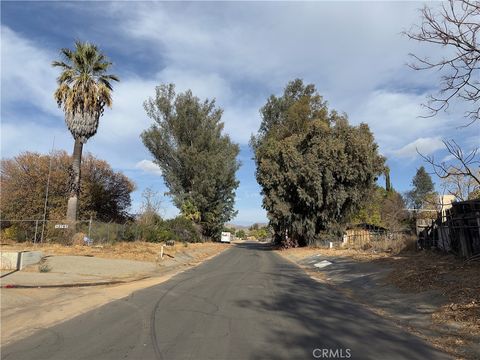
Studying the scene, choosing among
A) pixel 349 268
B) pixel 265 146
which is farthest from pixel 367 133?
pixel 349 268

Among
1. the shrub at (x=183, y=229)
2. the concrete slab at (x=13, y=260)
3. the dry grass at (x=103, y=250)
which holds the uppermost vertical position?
the shrub at (x=183, y=229)

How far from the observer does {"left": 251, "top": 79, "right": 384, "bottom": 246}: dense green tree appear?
42656mm

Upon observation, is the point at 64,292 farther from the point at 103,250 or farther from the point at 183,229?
the point at 183,229

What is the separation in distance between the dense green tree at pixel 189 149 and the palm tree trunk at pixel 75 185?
24418mm

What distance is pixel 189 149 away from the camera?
181 ft

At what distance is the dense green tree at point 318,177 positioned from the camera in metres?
42.7

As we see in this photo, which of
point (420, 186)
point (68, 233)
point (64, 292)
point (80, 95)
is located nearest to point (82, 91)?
point (80, 95)

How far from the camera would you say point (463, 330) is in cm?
866

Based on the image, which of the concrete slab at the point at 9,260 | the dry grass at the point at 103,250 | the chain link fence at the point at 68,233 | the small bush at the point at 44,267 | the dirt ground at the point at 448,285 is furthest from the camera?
the chain link fence at the point at 68,233

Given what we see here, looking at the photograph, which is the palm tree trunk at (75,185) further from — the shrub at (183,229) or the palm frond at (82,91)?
the shrub at (183,229)

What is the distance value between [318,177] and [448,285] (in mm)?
30064

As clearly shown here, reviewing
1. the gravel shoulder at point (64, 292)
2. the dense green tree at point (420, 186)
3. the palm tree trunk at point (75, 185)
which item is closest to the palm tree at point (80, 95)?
the palm tree trunk at point (75, 185)

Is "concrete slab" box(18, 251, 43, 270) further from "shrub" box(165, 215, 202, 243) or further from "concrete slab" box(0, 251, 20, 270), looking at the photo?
"shrub" box(165, 215, 202, 243)

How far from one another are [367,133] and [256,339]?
41257mm
